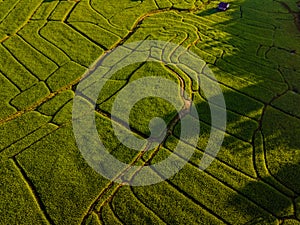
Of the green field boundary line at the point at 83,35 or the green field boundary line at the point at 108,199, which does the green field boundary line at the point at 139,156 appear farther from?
the green field boundary line at the point at 83,35

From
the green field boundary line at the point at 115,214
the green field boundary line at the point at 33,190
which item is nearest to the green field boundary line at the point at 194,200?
the green field boundary line at the point at 115,214

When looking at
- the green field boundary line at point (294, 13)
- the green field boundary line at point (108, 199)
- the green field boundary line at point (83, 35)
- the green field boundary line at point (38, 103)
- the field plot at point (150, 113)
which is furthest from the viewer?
the green field boundary line at point (294, 13)

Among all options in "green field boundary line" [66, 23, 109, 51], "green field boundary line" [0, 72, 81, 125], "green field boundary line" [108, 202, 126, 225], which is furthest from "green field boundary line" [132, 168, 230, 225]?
"green field boundary line" [66, 23, 109, 51]

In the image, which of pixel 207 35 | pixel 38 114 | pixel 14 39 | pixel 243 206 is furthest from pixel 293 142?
pixel 14 39

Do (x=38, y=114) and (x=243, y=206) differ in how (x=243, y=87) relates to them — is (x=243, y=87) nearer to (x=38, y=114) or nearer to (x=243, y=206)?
(x=243, y=206)

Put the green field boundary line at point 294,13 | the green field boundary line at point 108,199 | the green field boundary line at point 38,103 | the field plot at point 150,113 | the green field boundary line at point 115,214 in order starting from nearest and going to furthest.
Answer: the green field boundary line at point 115,214 < the green field boundary line at point 108,199 < the field plot at point 150,113 < the green field boundary line at point 38,103 < the green field boundary line at point 294,13

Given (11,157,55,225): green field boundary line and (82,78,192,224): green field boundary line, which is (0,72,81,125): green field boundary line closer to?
(11,157,55,225): green field boundary line
